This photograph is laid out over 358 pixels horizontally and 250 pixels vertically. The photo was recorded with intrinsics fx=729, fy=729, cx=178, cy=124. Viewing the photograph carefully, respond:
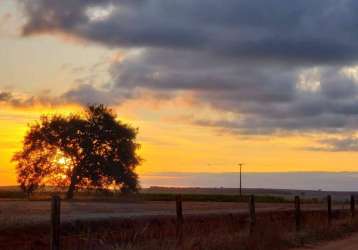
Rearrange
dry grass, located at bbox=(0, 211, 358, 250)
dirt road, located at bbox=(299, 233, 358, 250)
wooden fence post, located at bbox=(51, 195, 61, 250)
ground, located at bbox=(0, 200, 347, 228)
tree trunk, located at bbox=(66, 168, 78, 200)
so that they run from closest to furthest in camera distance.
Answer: wooden fence post, located at bbox=(51, 195, 61, 250), dry grass, located at bbox=(0, 211, 358, 250), dirt road, located at bbox=(299, 233, 358, 250), ground, located at bbox=(0, 200, 347, 228), tree trunk, located at bbox=(66, 168, 78, 200)

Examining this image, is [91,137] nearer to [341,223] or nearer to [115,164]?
[115,164]

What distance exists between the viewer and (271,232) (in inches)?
973

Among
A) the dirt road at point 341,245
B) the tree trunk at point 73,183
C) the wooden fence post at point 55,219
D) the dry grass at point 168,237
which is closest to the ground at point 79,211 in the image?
the dry grass at point 168,237

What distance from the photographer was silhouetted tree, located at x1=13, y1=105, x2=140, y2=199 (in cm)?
8494

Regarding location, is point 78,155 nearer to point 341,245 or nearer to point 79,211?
point 79,211

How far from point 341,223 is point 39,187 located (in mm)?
57865

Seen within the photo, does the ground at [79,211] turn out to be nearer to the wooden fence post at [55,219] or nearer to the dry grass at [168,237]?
the dry grass at [168,237]

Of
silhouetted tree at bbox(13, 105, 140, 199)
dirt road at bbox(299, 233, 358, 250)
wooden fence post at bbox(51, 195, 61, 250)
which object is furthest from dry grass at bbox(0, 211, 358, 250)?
silhouetted tree at bbox(13, 105, 140, 199)

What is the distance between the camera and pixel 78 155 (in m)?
85.0

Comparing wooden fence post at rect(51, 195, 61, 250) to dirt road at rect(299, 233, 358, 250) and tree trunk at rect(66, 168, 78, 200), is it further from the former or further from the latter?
tree trunk at rect(66, 168, 78, 200)

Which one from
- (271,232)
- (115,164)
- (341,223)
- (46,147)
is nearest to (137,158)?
(115,164)

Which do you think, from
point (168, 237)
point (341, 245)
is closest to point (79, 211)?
point (341, 245)

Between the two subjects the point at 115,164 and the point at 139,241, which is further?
the point at 115,164

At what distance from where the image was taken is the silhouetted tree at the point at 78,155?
3344 inches
